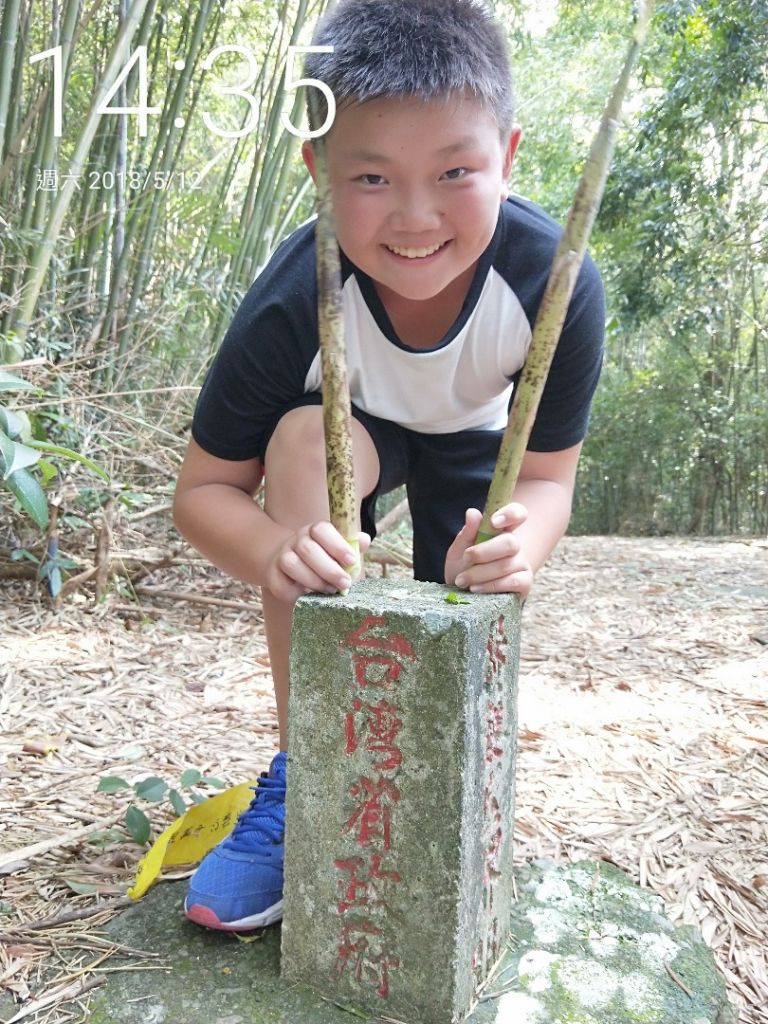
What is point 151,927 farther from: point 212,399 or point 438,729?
point 212,399

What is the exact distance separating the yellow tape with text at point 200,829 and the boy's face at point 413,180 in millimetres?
820

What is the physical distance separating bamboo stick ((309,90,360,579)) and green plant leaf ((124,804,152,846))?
63cm

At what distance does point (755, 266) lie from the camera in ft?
26.6

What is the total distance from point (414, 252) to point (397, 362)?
0.27 metres

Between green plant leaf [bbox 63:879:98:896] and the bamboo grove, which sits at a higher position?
the bamboo grove

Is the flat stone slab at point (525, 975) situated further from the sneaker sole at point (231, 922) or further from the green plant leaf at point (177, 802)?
the green plant leaf at point (177, 802)

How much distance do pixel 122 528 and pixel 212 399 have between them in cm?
149

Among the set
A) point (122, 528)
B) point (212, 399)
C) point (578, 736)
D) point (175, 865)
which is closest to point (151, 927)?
point (175, 865)

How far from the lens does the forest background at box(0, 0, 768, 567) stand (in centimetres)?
237

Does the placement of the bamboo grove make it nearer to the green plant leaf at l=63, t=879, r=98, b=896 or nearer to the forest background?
the forest background

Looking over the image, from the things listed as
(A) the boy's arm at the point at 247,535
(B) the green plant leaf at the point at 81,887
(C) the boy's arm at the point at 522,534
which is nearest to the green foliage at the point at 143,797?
(B) the green plant leaf at the point at 81,887

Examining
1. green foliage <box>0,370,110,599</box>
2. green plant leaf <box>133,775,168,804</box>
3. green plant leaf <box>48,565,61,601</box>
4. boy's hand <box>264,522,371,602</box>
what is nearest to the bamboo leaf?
green foliage <box>0,370,110,599</box>

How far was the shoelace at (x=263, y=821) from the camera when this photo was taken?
1.22 m

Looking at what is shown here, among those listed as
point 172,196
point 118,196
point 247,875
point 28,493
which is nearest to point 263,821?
point 247,875
